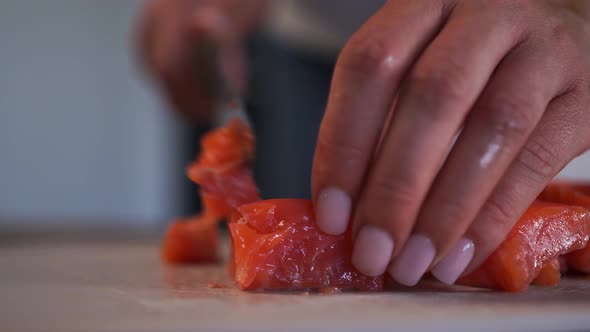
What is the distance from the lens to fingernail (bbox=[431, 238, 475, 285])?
2.95ft

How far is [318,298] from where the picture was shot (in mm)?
862

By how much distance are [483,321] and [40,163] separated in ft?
21.5

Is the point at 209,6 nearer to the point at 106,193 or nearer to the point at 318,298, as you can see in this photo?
the point at 318,298

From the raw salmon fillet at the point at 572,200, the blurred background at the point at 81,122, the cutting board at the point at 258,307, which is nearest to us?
the cutting board at the point at 258,307

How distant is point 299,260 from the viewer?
38.0 inches

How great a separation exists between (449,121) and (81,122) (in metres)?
6.46

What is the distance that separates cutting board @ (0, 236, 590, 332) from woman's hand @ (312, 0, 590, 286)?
0.09m

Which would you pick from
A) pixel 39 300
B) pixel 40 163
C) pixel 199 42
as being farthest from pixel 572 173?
pixel 40 163

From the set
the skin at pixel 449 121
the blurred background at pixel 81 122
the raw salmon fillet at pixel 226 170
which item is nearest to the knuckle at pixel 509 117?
the skin at pixel 449 121

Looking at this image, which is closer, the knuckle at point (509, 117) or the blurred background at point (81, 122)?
the knuckle at point (509, 117)

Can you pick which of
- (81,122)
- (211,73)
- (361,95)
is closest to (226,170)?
(361,95)

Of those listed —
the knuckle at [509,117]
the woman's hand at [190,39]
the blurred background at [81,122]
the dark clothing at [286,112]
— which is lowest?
the blurred background at [81,122]

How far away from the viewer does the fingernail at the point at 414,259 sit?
2.83 feet

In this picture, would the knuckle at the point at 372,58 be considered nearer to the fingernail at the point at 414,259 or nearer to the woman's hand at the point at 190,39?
the fingernail at the point at 414,259
